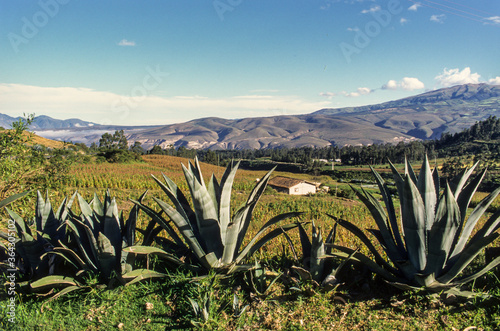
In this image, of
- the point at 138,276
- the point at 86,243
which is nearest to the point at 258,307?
the point at 138,276

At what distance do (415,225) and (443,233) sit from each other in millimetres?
238

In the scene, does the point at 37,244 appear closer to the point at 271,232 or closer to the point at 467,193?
the point at 271,232

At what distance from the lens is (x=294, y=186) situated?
124ft

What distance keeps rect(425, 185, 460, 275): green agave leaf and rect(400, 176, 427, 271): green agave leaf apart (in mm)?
76

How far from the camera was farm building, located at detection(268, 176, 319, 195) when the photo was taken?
37.5 metres

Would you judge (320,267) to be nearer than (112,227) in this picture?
Yes

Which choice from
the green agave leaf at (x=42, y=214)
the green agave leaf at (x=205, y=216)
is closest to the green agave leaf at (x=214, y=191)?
the green agave leaf at (x=205, y=216)

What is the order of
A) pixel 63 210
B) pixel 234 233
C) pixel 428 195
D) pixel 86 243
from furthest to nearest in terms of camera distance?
pixel 63 210 < pixel 86 243 < pixel 234 233 < pixel 428 195

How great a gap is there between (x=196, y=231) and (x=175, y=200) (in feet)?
1.48

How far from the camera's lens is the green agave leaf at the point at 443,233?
2.82 meters

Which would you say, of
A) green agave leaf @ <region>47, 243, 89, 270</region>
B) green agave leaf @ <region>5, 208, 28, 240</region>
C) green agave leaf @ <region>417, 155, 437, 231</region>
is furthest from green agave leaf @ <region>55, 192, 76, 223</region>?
green agave leaf @ <region>417, 155, 437, 231</region>

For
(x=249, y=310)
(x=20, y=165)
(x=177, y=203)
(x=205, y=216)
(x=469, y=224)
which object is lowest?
(x=249, y=310)

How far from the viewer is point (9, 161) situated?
5.32 m

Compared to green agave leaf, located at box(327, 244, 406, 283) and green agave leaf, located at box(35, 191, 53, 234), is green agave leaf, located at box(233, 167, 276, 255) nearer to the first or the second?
green agave leaf, located at box(327, 244, 406, 283)
